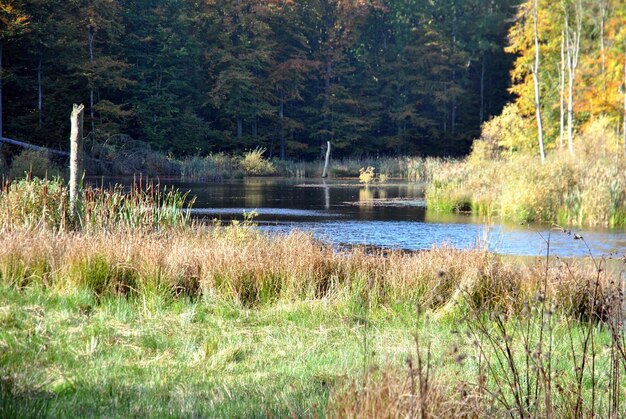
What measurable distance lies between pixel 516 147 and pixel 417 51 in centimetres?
1783

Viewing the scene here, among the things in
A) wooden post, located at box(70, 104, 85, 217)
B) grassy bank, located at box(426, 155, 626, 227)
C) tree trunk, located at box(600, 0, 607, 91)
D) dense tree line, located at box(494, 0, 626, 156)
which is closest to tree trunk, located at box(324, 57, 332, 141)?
dense tree line, located at box(494, 0, 626, 156)

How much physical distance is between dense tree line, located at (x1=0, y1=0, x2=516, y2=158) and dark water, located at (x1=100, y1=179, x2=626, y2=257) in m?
13.3

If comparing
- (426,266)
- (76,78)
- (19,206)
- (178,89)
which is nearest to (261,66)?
(178,89)

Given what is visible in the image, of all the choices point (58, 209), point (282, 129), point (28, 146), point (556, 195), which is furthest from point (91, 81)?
point (58, 209)

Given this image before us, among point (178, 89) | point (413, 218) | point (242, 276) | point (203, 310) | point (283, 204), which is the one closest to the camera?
point (203, 310)

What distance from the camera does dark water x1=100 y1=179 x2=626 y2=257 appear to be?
12.6 metres

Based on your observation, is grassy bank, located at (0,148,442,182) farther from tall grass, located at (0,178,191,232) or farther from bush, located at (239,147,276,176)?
tall grass, located at (0,178,191,232)

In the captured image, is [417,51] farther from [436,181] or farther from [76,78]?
[436,181]

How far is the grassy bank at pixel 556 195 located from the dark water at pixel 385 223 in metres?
0.78

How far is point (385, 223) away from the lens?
1686 cm

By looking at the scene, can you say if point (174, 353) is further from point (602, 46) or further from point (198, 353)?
point (602, 46)

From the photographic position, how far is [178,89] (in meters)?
45.2

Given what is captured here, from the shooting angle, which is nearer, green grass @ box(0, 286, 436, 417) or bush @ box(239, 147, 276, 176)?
green grass @ box(0, 286, 436, 417)

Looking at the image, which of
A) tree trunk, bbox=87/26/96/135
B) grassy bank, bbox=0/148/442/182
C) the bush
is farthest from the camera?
the bush
